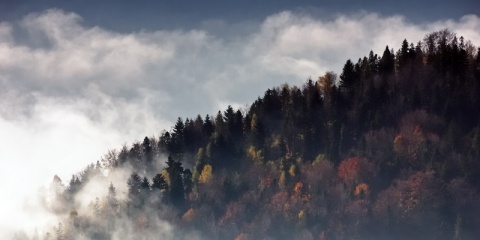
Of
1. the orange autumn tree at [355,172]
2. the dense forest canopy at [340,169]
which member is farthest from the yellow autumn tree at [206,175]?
the orange autumn tree at [355,172]

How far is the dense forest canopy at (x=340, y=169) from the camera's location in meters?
160

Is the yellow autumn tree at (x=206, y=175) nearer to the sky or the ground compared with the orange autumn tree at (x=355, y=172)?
nearer to the sky

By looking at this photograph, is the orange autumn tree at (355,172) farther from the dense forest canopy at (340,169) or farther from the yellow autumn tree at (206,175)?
the yellow autumn tree at (206,175)

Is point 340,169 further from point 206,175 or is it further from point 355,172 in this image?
point 206,175

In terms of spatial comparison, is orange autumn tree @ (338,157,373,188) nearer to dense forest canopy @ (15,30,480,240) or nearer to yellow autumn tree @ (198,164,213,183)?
dense forest canopy @ (15,30,480,240)

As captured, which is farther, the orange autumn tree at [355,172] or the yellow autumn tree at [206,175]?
the yellow autumn tree at [206,175]

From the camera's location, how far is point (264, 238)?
162375 millimetres

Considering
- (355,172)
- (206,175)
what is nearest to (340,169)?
(355,172)

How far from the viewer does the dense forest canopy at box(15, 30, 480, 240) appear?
159500mm

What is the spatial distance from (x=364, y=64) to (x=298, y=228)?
57.7m

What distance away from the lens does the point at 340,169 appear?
175750 millimetres

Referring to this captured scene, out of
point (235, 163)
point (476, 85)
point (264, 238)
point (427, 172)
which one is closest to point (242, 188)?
point (235, 163)

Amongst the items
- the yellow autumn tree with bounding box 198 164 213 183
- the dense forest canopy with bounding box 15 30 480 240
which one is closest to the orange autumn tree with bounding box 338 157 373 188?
the dense forest canopy with bounding box 15 30 480 240

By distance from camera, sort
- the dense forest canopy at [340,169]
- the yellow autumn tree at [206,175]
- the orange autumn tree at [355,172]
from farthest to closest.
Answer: the yellow autumn tree at [206,175]
the orange autumn tree at [355,172]
the dense forest canopy at [340,169]
